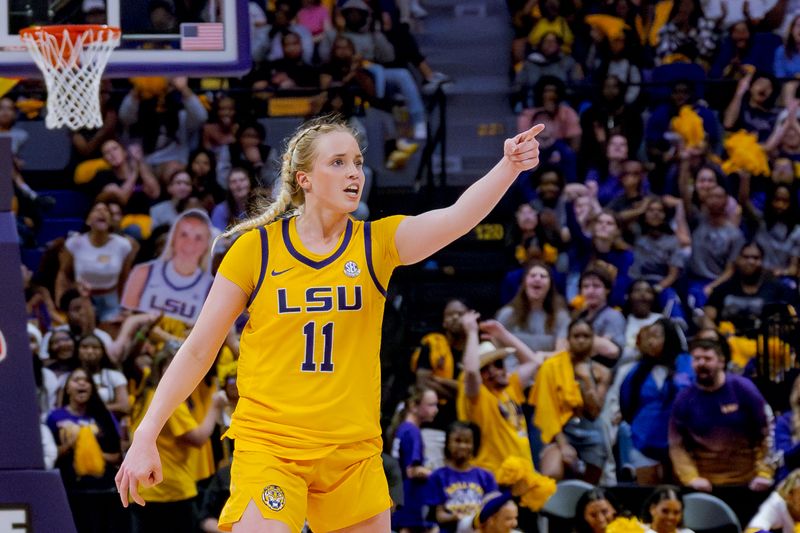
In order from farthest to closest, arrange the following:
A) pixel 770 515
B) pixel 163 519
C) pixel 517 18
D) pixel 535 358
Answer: pixel 517 18
pixel 535 358
pixel 163 519
pixel 770 515

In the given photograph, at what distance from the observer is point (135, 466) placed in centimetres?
413

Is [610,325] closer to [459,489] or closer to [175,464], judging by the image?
[459,489]

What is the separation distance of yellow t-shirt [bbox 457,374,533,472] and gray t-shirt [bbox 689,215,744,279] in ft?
8.18

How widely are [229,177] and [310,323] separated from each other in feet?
22.5

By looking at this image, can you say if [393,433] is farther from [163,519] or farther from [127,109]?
[127,109]

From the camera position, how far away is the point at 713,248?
10.8 metres

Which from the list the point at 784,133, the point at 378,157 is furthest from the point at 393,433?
the point at 784,133

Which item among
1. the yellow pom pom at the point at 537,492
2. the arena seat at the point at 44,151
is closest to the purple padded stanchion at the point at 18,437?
the yellow pom pom at the point at 537,492

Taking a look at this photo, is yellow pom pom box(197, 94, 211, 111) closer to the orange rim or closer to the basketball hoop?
the basketball hoop

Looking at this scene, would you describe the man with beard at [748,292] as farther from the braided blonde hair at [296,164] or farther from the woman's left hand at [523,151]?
the woman's left hand at [523,151]

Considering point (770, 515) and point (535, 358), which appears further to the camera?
point (535, 358)

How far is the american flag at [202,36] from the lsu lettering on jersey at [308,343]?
3.93 meters

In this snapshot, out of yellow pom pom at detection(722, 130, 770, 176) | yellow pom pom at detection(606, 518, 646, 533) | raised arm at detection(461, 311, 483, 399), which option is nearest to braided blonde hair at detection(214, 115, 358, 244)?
yellow pom pom at detection(606, 518, 646, 533)

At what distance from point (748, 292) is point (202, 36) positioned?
4748 mm
